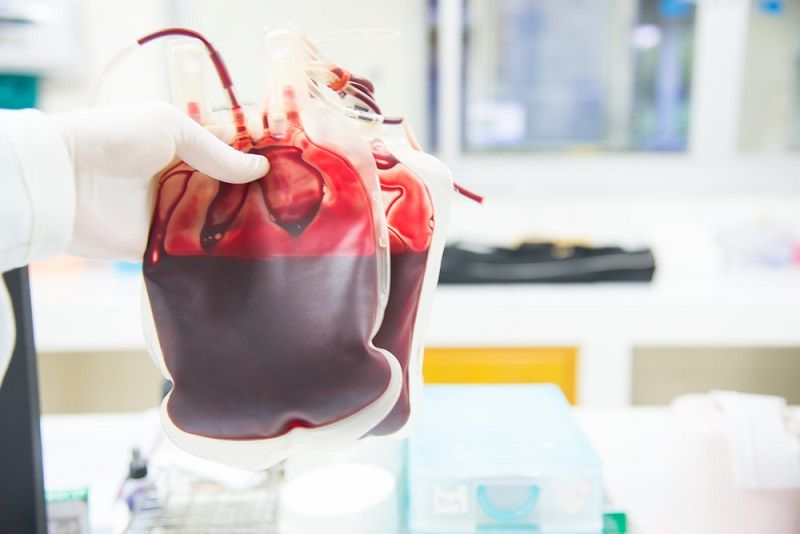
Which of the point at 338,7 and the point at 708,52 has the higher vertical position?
the point at 338,7

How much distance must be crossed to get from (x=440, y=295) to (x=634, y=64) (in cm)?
129

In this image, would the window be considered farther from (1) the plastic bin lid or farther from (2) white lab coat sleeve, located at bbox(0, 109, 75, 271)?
(2) white lab coat sleeve, located at bbox(0, 109, 75, 271)

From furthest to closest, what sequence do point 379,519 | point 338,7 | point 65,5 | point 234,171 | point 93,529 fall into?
point 338,7
point 65,5
point 93,529
point 379,519
point 234,171

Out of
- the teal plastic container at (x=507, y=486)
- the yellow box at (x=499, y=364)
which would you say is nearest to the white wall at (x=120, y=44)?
the yellow box at (x=499, y=364)

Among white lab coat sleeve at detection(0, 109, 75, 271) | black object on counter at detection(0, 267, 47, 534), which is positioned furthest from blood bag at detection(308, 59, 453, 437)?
black object on counter at detection(0, 267, 47, 534)

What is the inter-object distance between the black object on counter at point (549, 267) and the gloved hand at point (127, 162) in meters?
1.46

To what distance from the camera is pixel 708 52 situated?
7.32 feet

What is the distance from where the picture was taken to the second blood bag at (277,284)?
0.33 m

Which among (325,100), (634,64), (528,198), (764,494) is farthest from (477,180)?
(325,100)

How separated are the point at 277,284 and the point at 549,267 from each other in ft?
5.14

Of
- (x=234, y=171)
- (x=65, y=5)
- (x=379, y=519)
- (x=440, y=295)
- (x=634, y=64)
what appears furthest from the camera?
(x=634, y=64)

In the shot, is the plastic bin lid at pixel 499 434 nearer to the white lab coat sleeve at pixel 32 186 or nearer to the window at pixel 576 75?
the white lab coat sleeve at pixel 32 186

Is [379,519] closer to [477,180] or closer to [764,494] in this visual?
[764,494]

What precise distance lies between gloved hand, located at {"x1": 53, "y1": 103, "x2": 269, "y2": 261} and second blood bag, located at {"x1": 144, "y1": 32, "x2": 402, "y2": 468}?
12 millimetres
